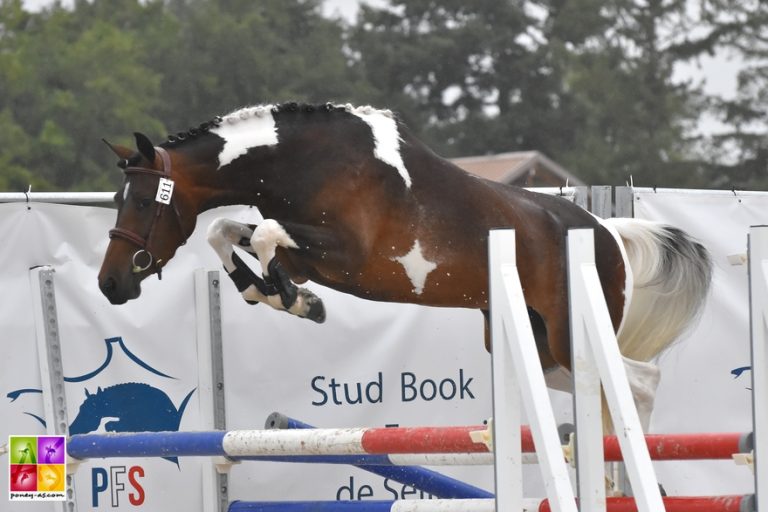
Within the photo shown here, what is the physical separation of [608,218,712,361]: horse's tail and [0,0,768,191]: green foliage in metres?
28.0

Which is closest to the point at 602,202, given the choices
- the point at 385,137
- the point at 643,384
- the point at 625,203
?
the point at 625,203

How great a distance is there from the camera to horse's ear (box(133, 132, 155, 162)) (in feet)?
16.3

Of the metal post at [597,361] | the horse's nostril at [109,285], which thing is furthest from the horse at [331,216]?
the metal post at [597,361]

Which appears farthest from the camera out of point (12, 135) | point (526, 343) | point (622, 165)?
point (622, 165)

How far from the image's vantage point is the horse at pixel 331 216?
5.08 m

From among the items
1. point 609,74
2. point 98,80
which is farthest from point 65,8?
point 609,74

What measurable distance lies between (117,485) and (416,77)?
39109mm

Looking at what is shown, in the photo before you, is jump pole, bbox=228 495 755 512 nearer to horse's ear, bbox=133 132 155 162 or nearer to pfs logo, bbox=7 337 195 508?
pfs logo, bbox=7 337 195 508

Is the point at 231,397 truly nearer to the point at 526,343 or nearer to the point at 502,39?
the point at 526,343

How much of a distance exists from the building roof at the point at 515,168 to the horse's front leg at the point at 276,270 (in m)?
21.0

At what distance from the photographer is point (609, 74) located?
39500mm

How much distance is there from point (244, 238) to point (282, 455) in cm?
122

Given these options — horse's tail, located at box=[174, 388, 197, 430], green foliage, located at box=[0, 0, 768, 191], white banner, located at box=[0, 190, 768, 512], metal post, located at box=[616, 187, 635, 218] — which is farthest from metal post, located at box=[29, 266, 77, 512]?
green foliage, located at box=[0, 0, 768, 191]

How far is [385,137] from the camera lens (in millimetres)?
5371
